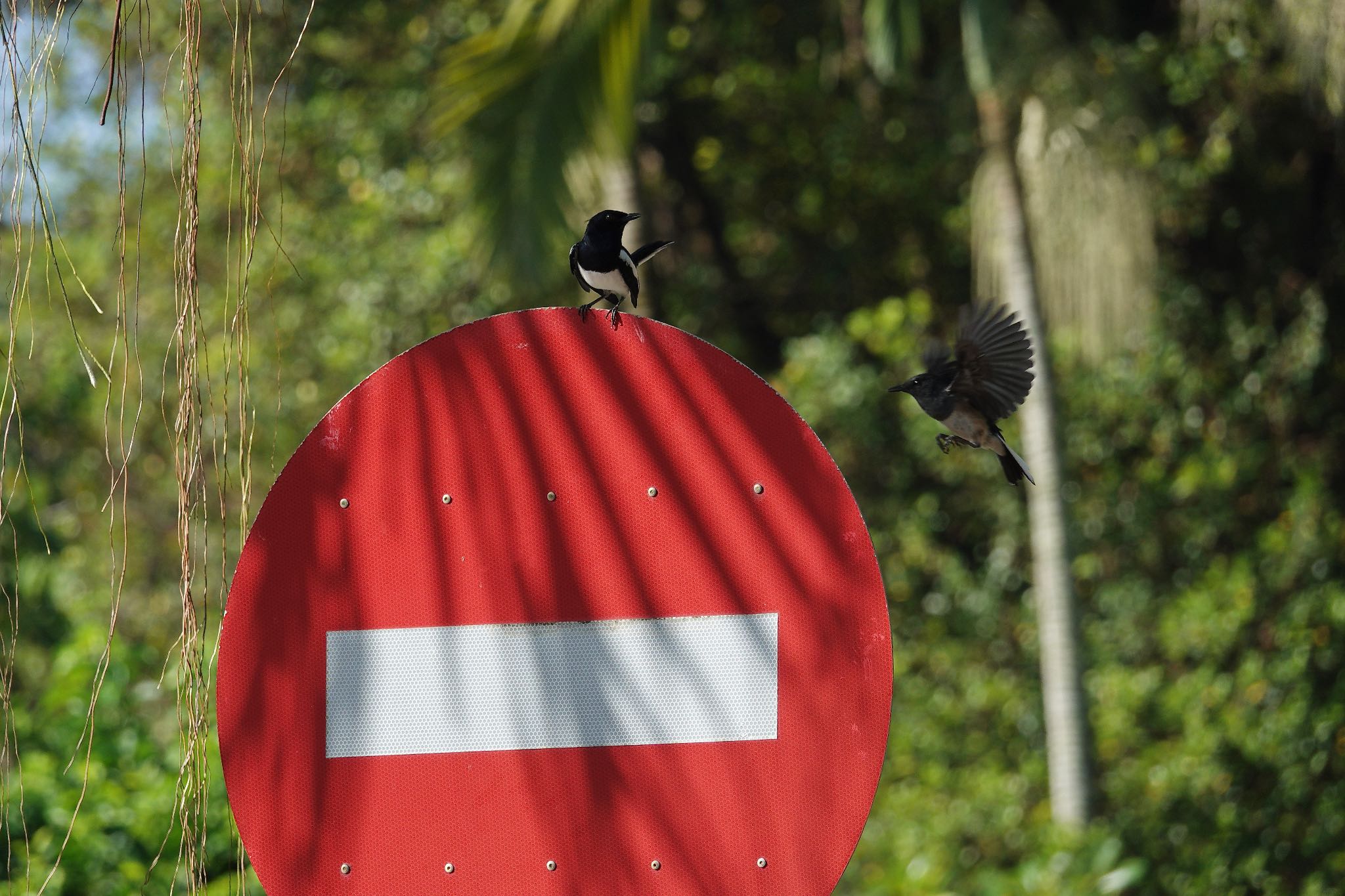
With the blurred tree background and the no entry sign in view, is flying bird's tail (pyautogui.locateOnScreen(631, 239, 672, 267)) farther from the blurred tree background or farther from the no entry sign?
the blurred tree background

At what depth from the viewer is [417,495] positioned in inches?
78.4

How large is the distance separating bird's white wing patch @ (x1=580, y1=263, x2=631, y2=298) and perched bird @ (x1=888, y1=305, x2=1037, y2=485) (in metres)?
0.59

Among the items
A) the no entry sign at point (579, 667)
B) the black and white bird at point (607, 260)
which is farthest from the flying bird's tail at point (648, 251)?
the no entry sign at point (579, 667)

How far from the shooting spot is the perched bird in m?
2.63

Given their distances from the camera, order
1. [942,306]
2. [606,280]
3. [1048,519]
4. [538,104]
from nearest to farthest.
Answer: [606,280], [538,104], [1048,519], [942,306]

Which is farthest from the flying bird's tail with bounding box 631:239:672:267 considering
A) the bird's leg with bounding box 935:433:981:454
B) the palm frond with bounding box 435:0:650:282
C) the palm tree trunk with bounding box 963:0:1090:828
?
the palm tree trunk with bounding box 963:0:1090:828

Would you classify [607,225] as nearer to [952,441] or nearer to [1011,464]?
[952,441]

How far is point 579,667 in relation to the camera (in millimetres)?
1934

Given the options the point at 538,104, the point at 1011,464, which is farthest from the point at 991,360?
the point at 538,104

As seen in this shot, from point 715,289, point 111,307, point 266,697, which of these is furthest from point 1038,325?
point 111,307

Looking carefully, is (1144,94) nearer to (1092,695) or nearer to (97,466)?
(1092,695)

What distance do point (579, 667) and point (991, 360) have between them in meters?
1.11

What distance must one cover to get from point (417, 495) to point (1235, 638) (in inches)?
299

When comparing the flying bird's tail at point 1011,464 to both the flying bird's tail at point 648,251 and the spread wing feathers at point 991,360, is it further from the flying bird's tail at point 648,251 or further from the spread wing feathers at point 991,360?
the flying bird's tail at point 648,251
